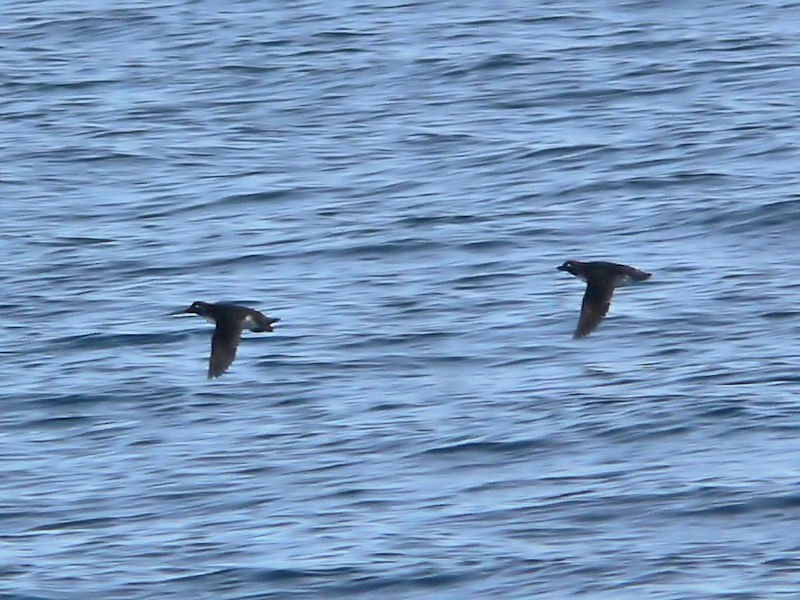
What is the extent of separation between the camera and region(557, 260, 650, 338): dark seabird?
16234mm

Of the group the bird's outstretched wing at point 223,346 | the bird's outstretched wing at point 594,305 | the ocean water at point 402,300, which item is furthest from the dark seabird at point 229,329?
the bird's outstretched wing at point 594,305

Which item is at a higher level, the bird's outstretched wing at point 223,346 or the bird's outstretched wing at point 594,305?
the bird's outstretched wing at point 594,305

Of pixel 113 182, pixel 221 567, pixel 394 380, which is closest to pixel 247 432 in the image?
pixel 394 380

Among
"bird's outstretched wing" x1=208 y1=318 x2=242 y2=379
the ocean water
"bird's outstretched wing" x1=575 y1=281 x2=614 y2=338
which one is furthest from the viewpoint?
"bird's outstretched wing" x1=575 y1=281 x2=614 y2=338

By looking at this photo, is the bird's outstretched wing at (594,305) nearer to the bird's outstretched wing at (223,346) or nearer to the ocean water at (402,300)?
the ocean water at (402,300)

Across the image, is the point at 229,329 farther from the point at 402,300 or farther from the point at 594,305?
the point at 402,300

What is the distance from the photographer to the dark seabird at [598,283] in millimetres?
16234

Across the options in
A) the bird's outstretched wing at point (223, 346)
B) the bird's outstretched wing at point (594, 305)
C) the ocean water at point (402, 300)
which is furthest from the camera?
the bird's outstretched wing at point (594, 305)

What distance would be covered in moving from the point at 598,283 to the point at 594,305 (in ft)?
0.79

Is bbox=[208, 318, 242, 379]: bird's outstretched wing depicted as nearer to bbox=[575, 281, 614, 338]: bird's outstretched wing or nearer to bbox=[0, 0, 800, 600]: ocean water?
bbox=[0, 0, 800, 600]: ocean water

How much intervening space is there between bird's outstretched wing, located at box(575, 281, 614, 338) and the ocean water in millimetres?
986

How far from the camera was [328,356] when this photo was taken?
18812 mm

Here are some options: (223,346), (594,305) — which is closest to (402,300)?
(594,305)

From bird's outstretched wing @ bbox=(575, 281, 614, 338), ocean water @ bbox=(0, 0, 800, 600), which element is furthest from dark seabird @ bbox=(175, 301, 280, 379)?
bird's outstretched wing @ bbox=(575, 281, 614, 338)
